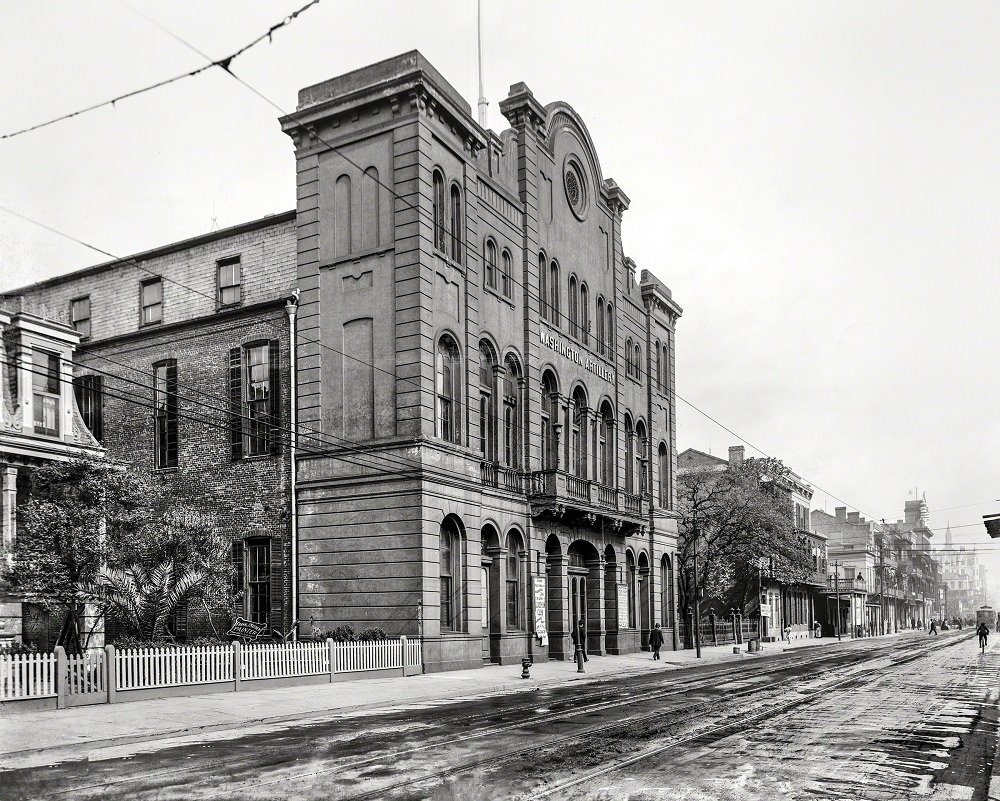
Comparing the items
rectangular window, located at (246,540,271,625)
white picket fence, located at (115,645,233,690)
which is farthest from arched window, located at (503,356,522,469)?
white picket fence, located at (115,645,233,690)

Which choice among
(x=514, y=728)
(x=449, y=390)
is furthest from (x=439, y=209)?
(x=514, y=728)

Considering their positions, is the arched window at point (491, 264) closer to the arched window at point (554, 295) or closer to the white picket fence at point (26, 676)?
the arched window at point (554, 295)

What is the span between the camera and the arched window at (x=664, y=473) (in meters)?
50.4

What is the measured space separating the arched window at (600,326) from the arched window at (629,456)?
415 centimetres

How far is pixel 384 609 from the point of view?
92.3ft

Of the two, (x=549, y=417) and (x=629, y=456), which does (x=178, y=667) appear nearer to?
(x=549, y=417)

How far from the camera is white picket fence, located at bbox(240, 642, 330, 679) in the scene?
22.5m

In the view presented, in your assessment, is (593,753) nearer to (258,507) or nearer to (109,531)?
(109,531)

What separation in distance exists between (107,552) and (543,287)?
20.0 meters

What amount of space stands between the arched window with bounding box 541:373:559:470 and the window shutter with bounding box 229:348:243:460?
Answer: 11226 millimetres

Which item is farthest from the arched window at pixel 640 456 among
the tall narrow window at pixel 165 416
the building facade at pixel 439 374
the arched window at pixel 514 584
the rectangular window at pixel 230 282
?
the tall narrow window at pixel 165 416

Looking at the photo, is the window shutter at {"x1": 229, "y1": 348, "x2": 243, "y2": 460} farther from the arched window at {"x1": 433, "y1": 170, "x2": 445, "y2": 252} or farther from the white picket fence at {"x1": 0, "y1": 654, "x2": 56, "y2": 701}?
the white picket fence at {"x1": 0, "y1": 654, "x2": 56, "y2": 701}

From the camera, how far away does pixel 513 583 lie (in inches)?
1347

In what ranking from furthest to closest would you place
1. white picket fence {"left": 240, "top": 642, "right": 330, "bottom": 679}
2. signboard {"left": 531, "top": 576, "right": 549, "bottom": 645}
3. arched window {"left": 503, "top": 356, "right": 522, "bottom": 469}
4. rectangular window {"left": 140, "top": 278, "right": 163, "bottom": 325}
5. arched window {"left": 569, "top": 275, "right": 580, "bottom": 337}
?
arched window {"left": 569, "top": 275, "right": 580, "bottom": 337} → rectangular window {"left": 140, "top": 278, "right": 163, "bottom": 325} → arched window {"left": 503, "top": 356, "right": 522, "bottom": 469} → signboard {"left": 531, "top": 576, "right": 549, "bottom": 645} → white picket fence {"left": 240, "top": 642, "right": 330, "bottom": 679}
